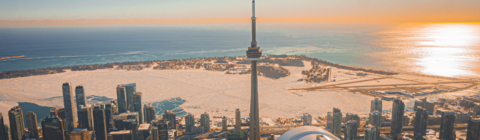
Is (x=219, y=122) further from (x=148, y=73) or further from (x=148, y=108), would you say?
(x=148, y=73)

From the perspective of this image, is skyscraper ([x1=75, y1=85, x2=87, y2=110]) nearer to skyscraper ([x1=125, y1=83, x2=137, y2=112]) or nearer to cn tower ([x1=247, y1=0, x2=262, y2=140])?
skyscraper ([x1=125, y1=83, x2=137, y2=112])

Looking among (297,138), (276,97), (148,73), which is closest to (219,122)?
(276,97)

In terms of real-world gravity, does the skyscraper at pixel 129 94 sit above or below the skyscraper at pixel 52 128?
above

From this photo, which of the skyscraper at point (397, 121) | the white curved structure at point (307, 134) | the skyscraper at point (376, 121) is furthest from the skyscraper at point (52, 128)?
the skyscraper at point (397, 121)

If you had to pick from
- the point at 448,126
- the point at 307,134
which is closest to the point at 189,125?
the point at 307,134

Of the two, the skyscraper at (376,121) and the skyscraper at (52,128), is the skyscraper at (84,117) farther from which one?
the skyscraper at (376,121)

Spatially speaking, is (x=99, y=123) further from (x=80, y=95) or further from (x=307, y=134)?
(x=307, y=134)
